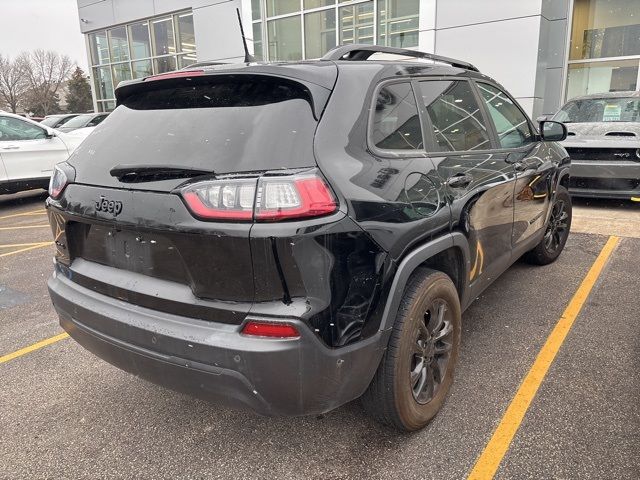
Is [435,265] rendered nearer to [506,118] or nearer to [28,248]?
[506,118]

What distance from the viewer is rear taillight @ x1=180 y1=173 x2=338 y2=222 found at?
183 centimetres

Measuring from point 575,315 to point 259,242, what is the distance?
2.95 m

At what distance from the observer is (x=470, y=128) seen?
10.1ft

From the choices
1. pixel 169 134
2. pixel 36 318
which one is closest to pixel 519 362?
pixel 169 134

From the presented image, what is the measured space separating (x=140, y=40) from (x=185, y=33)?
303cm

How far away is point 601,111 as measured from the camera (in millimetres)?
8062

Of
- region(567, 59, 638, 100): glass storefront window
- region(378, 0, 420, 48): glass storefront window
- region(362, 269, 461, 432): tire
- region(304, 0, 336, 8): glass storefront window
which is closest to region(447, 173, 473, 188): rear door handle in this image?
region(362, 269, 461, 432): tire

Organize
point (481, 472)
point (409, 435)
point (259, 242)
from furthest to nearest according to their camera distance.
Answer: point (409, 435)
point (481, 472)
point (259, 242)

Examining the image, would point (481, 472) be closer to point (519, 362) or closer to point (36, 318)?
point (519, 362)

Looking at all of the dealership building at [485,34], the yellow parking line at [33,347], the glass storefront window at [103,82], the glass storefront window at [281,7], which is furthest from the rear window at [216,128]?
the glass storefront window at [103,82]

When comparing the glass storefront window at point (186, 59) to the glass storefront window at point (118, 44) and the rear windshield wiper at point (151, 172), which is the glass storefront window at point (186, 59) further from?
the rear windshield wiper at point (151, 172)

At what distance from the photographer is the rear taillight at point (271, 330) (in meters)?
1.84

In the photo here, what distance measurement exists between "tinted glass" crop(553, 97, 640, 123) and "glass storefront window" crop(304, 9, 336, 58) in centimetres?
740

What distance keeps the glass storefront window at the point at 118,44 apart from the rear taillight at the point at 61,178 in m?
21.3
